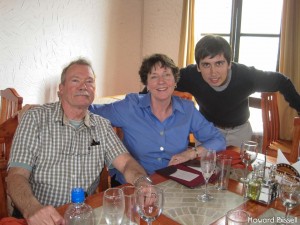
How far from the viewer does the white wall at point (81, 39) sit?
3.39 meters

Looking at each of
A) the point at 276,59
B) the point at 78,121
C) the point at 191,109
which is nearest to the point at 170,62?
the point at 191,109

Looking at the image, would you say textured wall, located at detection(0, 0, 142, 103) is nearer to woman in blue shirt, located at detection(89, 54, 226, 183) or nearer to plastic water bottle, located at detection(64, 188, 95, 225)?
woman in blue shirt, located at detection(89, 54, 226, 183)

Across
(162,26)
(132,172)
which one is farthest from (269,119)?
(162,26)

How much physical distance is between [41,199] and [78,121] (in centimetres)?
41

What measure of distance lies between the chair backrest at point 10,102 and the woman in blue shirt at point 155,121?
0.80m

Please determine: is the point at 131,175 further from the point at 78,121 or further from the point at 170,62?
the point at 170,62

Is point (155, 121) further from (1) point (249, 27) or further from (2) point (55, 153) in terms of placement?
(1) point (249, 27)

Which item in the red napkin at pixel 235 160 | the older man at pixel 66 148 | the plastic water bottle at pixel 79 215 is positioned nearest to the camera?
the plastic water bottle at pixel 79 215

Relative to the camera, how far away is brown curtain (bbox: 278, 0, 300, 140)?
3393 millimetres

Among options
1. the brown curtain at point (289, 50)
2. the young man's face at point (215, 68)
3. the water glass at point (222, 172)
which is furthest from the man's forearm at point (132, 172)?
the brown curtain at point (289, 50)

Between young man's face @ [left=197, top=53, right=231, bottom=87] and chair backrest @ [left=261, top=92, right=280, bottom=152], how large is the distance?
0.62 meters

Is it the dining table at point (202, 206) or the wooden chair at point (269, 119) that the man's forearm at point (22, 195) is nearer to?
the dining table at point (202, 206)

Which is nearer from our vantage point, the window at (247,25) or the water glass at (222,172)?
the water glass at (222,172)

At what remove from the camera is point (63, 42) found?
381cm
